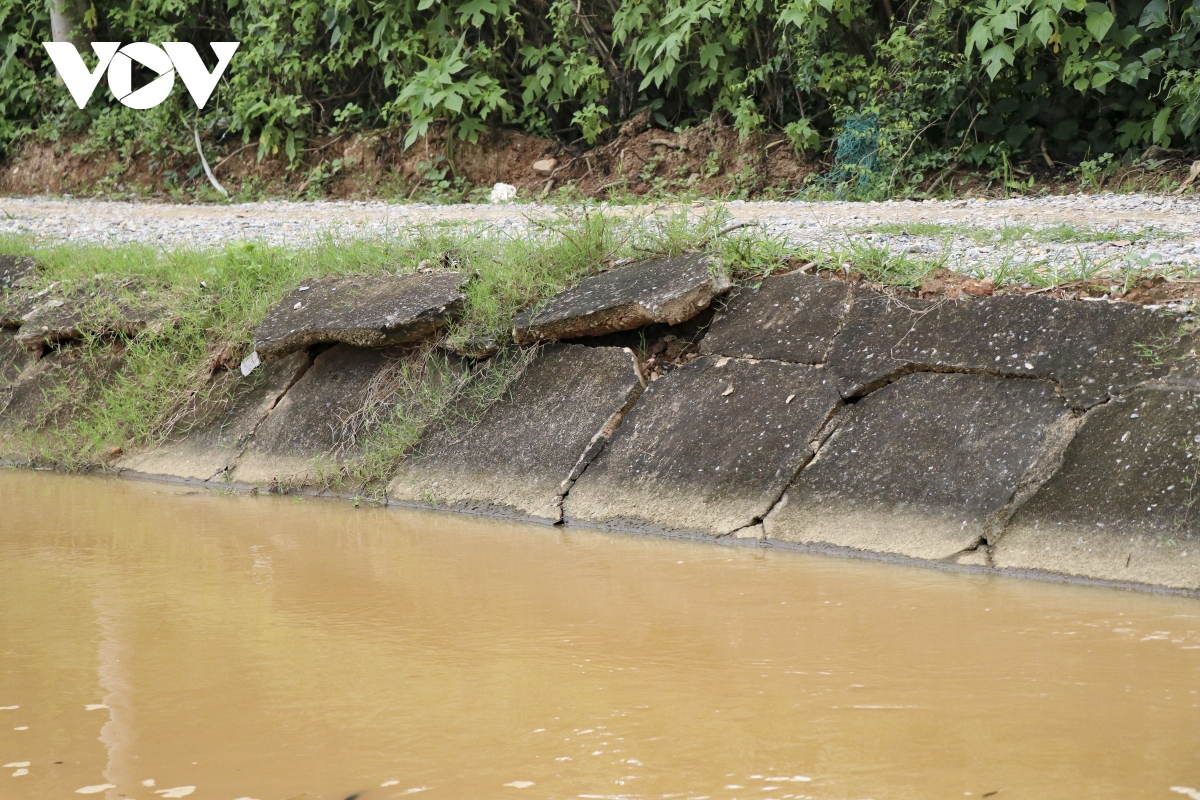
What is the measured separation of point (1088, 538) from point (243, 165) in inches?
350

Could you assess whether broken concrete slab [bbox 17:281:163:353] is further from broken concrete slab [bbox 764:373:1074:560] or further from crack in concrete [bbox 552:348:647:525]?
broken concrete slab [bbox 764:373:1074:560]

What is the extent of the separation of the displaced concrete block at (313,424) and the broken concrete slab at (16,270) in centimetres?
214

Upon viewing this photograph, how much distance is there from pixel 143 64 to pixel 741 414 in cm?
938

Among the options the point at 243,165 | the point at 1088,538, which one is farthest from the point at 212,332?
the point at 243,165

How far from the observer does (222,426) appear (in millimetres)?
5051

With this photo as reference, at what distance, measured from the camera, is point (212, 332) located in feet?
17.4

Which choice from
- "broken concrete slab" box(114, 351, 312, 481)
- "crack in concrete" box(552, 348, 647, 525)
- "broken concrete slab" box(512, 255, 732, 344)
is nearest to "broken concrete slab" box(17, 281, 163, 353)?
"broken concrete slab" box(114, 351, 312, 481)

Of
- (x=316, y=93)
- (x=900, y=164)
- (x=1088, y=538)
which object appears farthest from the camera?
(x=316, y=93)

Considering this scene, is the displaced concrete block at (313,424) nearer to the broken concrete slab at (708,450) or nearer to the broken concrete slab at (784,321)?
the broken concrete slab at (708,450)

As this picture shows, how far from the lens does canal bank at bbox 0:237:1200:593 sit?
10.8 feet

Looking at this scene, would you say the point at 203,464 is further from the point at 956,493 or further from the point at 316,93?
the point at 316,93

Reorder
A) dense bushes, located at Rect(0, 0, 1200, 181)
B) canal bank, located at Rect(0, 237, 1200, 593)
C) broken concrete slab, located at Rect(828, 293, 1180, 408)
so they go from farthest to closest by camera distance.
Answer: dense bushes, located at Rect(0, 0, 1200, 181) → broken concrete slab, located at Rect(828, 293, 1180, 408) → canal bank, located at Rect(0, 237, 1200, 593)

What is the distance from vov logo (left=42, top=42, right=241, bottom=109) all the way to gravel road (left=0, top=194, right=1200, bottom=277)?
6.19 ft

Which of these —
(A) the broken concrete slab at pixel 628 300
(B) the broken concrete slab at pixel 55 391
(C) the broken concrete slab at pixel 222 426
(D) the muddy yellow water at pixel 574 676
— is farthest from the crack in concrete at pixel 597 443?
→ (B) the broken concrete slab at pixel 55 391
